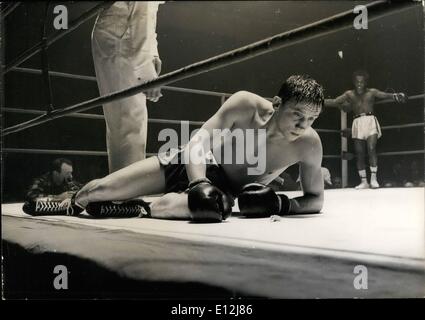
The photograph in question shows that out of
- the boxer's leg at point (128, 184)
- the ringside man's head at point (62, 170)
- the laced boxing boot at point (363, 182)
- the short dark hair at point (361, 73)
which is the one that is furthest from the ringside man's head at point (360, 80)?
the ringside man's head at point (62, 170)

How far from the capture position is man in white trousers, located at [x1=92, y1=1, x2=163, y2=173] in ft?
3.78

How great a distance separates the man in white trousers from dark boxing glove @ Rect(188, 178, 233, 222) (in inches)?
11.6

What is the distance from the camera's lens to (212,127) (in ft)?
3.90

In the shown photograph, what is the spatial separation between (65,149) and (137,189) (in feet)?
0.77

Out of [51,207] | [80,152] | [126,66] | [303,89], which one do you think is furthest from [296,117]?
[51,207]

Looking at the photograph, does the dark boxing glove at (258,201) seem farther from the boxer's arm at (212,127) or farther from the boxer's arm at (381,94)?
the boxer's arm at (381,94)

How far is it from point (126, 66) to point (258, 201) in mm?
543

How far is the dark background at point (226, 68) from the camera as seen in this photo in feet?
3.55

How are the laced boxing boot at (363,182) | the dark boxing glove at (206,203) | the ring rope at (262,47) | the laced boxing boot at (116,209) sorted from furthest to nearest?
the laced boxing boot at (363,182) → the laced boxing boot at (116,209) → the dark boxing glove at (206,203) → the ring rope at (262,47)

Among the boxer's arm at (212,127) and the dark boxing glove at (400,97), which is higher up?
the dark boxing glove at (400,97)

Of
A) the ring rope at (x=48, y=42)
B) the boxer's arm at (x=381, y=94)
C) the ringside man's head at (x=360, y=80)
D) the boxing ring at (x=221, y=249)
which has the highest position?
the ring rope at (x=48, y=42)

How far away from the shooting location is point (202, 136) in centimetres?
118

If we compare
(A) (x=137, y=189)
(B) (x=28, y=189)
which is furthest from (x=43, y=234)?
(A) (x=137, y=189)

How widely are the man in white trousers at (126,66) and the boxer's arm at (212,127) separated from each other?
16 cm
